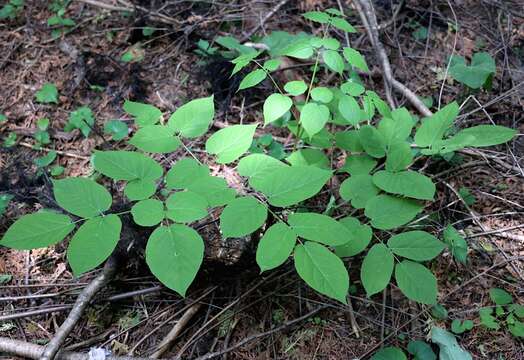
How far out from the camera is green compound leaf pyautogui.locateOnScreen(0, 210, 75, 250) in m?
1.29

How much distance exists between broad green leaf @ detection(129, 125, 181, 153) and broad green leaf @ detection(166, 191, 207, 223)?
0.31m

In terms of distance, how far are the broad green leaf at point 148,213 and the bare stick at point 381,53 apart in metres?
1.80

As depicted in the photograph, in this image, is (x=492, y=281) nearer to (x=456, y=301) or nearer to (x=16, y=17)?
(x=456, y=301)

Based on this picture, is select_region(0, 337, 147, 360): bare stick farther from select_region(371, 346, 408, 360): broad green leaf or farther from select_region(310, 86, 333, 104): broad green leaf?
select_region(310, 86, 333, 104): broad green leaf

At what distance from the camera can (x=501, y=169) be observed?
86.5 inches

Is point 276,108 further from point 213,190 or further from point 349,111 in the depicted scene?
A: point 213,190

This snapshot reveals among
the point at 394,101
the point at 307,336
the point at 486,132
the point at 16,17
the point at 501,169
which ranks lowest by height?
the point at 307,336

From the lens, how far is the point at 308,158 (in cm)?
198

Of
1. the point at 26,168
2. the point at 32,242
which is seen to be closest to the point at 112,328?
the point at 32,242

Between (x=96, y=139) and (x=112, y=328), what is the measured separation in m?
1.21

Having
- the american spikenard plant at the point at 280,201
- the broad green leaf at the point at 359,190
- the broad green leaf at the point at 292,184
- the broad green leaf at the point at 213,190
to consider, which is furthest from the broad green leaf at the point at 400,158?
the broad green leaf at the point at 213,190

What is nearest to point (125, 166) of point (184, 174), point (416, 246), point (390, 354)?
point (184, 174)

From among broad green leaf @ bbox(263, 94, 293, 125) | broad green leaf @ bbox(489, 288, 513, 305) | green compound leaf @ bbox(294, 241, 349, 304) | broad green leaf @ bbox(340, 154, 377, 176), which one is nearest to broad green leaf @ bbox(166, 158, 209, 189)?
broad green leaf @ bbox(263, 94, 293, 125)

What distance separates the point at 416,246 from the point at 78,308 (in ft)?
4.55
